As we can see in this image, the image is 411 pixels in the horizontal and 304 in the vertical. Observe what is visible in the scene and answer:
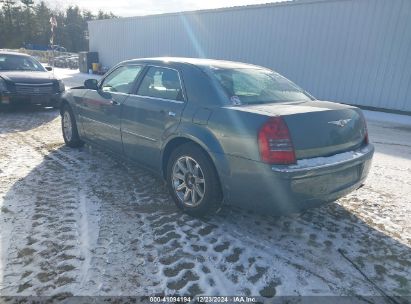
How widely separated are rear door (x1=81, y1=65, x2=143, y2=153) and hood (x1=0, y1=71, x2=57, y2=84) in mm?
3971

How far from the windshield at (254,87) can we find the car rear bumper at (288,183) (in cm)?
75

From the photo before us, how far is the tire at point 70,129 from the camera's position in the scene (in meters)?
5.46

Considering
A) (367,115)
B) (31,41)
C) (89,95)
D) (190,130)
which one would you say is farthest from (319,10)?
(31,41)

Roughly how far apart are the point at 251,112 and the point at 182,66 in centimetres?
116

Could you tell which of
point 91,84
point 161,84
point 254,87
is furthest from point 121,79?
point 254,87

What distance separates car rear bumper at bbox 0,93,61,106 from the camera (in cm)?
772

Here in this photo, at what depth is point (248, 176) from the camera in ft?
9.46

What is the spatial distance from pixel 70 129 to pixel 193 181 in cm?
310

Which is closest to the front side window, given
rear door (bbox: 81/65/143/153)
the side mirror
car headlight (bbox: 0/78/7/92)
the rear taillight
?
rear door (bbox: 81/65/143/153)

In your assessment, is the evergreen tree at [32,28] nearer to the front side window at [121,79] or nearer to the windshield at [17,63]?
the windshield at [17,63]

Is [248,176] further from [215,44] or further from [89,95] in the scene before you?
[215,44]

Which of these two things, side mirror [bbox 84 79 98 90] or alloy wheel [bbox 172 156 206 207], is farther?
side mirror [bbox 84 79 98 90]

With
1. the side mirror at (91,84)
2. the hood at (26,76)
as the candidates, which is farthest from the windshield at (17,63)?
the side mirror at (91,84)

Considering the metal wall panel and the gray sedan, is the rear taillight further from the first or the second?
the metal wall panel
